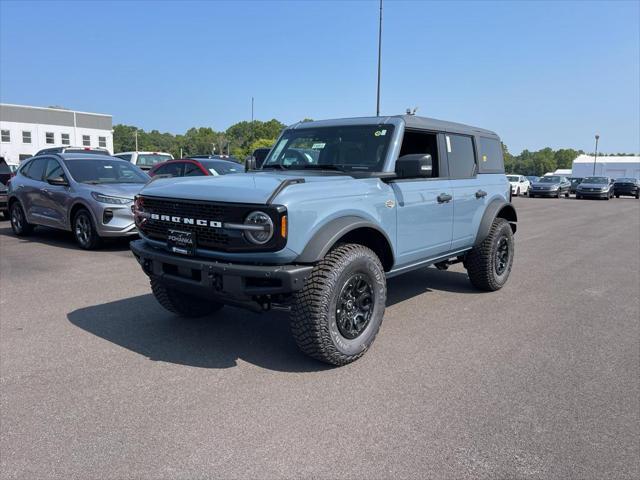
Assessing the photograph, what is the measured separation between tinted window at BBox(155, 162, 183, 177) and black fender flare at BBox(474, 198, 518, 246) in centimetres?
764

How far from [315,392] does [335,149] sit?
2.39 m

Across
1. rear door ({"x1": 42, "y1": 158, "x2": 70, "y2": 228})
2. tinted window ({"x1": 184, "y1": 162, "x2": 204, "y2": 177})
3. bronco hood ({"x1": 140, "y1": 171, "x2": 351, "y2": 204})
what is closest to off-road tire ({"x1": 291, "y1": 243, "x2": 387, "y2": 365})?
bronco hood ({"x1": 140, "y1": 171, "x2": 351, "y2": 204})

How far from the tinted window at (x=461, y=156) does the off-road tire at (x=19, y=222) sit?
8.77 meters

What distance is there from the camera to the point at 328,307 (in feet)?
11.7

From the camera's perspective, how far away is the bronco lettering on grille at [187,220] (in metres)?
3.58

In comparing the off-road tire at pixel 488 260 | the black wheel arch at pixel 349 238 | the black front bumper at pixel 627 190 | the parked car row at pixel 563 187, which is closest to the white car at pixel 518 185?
the parked car row at pixel 563 187

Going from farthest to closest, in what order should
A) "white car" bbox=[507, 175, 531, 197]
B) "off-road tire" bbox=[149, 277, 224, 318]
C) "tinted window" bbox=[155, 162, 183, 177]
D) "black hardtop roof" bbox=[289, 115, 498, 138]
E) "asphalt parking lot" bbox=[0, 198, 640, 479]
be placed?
"white car" bbox=[507, 175, 531, 197] < "tinted window" bbox=[155, 162, 183, 177] < "black hardtop roof" bbox=[289, 115, 498, 138] < "off-road tire" bbox=[149, 277, 224, 318] < "asphalt parking lot" bbox=[0, 198, 640, 479]

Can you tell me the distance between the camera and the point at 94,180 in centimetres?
892

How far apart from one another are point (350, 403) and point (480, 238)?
10.6 feet

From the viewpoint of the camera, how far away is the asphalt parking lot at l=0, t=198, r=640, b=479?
2.61 meters

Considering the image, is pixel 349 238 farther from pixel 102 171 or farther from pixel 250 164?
pixel 102 171

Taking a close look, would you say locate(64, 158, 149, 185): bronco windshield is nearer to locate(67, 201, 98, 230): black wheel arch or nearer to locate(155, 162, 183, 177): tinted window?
locate(67, 201, 98, 230): black wheel arch

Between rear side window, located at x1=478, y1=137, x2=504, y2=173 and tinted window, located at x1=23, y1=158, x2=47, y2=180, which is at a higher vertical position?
rear side window, located at x1=478, y1=137, x2=504, y2=173

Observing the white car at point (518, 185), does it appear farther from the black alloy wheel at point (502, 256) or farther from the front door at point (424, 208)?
the front door at point (424, 208)
